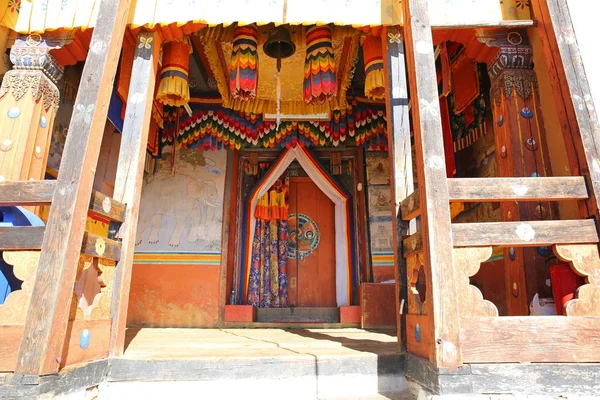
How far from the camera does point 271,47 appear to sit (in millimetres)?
4328

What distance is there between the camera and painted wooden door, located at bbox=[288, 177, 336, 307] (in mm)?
6680

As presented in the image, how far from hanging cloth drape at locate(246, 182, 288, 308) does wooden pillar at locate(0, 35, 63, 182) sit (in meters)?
3.66

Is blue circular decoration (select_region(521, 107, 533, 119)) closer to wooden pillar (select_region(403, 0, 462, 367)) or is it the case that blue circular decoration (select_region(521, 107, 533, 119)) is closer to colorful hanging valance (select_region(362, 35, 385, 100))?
colorful hanging valance (select_region(362, 35, 385, 100))

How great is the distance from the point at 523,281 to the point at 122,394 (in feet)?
9.40

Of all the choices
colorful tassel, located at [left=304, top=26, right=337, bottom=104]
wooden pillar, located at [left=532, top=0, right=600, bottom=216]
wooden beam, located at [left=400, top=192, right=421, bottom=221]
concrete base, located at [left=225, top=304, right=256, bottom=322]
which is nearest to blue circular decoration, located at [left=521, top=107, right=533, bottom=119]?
wooden pillar, located at [left=532, top=0, right=600, bottom=216]

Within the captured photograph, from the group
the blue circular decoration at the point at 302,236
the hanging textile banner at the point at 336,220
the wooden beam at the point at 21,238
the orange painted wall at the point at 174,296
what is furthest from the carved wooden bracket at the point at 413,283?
the blue circular decoration at the point at 302,236

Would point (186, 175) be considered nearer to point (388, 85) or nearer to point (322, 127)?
point (322, 127)

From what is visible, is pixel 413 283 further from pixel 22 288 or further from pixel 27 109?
pixel 27 109

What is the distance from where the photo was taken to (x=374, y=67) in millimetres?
3637

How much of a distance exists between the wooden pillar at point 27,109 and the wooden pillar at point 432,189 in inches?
120

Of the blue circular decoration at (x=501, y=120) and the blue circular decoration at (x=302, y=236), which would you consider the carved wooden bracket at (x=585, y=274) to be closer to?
the blue circular decoration at (x=501, y=120)

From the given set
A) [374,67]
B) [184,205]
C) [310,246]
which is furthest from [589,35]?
[184,205]

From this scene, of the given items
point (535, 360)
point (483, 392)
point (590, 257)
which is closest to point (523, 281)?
point (590, 257)

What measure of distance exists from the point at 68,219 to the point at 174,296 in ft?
14.3
